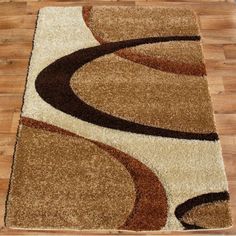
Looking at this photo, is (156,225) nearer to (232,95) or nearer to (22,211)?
(22,211)

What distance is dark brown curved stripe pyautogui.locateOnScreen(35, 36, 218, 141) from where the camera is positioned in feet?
6.59

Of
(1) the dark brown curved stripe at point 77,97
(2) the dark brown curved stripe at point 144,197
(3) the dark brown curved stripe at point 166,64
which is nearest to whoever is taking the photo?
(2) the dark brown curved stripe at point 144,197

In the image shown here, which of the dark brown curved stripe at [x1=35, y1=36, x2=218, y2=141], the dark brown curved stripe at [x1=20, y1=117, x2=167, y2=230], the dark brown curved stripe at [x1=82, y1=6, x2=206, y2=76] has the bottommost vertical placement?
the dark brown curved stripe at [x1=20, y1=117, x2=167, y2=230]

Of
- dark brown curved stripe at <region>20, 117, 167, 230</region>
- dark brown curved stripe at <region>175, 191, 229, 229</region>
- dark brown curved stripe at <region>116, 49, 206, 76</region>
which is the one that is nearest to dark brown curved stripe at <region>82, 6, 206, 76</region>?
dark brown curved stripe at <region>116, 49, 206, 76</region>

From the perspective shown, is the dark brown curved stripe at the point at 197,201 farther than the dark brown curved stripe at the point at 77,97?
No

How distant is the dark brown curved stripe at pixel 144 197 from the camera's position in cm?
175

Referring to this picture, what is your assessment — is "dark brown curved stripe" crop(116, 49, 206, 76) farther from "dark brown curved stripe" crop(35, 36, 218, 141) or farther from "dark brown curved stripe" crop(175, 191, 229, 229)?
"dark brown curved stripe" crop(175, 191, 229, 229)

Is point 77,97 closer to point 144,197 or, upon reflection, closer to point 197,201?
point 144,197

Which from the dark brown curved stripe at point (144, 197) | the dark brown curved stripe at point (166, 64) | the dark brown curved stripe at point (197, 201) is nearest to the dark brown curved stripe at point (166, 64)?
the dark brown curved stripe at point (166, 64)

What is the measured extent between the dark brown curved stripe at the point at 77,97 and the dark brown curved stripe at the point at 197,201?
0.94 ft

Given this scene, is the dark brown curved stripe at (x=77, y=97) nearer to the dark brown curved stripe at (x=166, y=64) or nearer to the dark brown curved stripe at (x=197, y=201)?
the dark brown curved stripe at (x=166, y=64)

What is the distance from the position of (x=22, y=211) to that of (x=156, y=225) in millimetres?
568

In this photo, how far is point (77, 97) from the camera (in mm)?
2127

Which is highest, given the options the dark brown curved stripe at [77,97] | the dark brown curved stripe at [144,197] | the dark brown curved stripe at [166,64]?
the dark brown curved stripe at [166,64]
